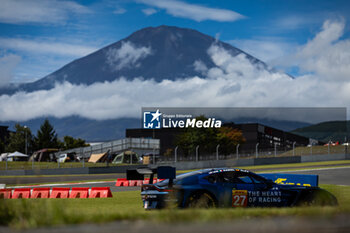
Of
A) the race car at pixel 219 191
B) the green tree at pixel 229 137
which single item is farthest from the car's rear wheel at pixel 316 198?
the green tree at pixel 229 137

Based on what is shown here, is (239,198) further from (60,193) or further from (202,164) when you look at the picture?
(202,164)

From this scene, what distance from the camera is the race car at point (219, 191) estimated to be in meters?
11.4

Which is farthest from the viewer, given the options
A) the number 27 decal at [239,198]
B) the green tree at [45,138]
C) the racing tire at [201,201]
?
the green tree at [45,138]

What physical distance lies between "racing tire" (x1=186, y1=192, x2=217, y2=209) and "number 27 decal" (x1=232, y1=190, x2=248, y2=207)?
2.03 feet

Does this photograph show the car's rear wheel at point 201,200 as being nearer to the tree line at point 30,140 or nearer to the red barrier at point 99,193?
the red barrier at point 99,193

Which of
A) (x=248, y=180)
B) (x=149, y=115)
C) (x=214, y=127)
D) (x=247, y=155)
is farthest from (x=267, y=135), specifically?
(x=248, y=180)

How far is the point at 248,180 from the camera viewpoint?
41.3 feet

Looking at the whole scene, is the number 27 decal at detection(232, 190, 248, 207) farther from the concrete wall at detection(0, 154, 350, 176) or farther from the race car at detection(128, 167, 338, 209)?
the concrete wall at detection(0, 154, 350, 176)

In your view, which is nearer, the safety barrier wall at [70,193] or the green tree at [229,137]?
the safety barrier wall at [70,193]

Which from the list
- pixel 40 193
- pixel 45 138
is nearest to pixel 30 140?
pixel 45 138

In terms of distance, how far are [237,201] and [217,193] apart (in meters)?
0.65

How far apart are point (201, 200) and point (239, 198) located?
1149mm

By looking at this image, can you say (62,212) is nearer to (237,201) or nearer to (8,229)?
(8,229)

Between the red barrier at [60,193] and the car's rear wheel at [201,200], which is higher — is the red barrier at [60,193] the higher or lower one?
the lower one
